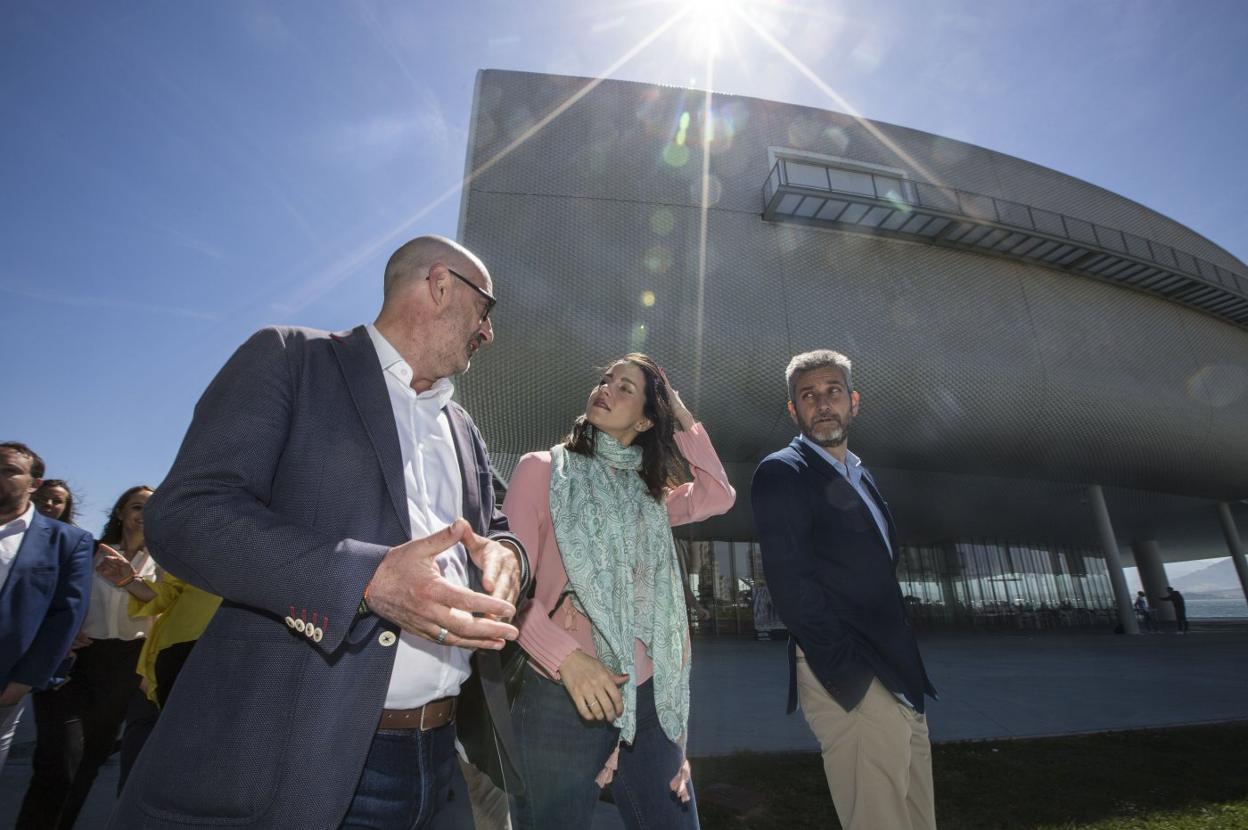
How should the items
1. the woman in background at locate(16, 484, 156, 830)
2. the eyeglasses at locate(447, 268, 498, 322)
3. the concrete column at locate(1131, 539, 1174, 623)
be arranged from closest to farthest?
the eyeglasses at locate(447, 268, 498, 322) < the woman in background at locate(16, 484, 156, 830) < the concrete column at locate(1131, 539, 1174, 623)

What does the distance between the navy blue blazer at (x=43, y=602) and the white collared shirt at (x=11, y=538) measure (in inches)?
0.8

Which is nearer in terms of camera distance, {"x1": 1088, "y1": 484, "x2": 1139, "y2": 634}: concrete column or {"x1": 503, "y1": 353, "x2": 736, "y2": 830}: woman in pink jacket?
{"x1": 503, "y1": 353, "x2": 736, "y2": 830}: woman in pink jacket

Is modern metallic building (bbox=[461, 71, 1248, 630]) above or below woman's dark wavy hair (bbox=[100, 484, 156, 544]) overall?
above

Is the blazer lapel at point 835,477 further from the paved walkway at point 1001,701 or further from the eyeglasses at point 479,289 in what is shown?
the paved walkway at point 1001,701

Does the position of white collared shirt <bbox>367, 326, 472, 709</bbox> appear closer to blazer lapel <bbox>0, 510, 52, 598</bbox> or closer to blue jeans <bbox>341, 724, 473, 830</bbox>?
blue jeans <bbox>341, 724, 473, 830</bbox>

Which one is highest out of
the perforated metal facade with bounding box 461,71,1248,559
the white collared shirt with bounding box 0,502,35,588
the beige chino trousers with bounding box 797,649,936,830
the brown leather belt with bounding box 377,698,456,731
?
the perforated metal facade with bounding box 461,71,1248,559

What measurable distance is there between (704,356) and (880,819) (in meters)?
9.93

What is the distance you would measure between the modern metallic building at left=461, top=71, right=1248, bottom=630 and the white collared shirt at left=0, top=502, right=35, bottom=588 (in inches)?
334

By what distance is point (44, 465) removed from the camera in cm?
288

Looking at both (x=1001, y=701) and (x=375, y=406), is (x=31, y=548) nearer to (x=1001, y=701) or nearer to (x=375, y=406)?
(x=375, y=406)

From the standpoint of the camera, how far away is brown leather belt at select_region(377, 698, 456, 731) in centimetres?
105

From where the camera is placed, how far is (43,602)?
2510mm

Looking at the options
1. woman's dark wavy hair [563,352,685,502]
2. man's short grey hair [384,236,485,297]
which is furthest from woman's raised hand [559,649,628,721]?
man's short grey hair [384,236,485,297]

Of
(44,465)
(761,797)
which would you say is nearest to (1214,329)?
(761,797)
